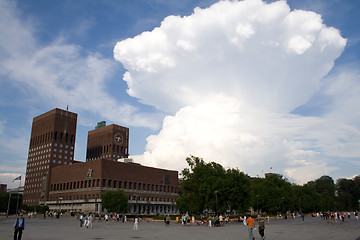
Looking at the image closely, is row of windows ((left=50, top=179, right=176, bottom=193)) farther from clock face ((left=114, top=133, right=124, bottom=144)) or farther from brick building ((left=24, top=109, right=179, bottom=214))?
clock face ((left=114, top=133, right=124, bottom=144))

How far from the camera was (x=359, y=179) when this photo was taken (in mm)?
165625

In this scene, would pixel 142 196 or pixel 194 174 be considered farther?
pixel 142 196

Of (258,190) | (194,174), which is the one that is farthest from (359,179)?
(194,174)

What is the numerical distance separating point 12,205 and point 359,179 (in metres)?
162

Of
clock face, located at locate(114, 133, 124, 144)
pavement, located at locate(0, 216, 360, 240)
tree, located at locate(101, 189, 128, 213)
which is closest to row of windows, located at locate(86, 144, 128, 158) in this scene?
clock face, located at locate(114, 133, 124, 144)

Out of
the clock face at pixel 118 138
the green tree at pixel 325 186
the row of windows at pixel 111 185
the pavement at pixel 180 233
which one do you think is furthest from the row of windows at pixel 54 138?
the green tree at pixel 325 186

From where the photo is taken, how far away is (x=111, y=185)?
116 meters

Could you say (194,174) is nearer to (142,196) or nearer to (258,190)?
(258,190)

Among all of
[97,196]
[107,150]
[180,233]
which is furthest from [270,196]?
[107,150]

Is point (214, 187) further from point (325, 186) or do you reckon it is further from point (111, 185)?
point (325, 186)

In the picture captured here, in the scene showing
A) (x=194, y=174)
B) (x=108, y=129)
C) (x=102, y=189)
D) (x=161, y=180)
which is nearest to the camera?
(x=194, y=174)

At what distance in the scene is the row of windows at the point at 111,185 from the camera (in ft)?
379

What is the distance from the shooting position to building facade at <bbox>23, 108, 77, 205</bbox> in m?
145

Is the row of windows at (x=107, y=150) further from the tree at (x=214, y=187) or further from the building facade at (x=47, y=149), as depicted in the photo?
the tree at (x=214, y=187)
